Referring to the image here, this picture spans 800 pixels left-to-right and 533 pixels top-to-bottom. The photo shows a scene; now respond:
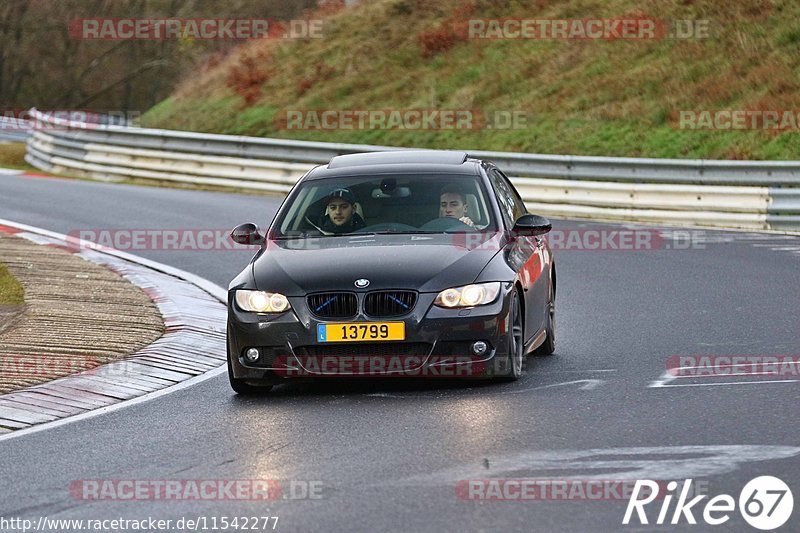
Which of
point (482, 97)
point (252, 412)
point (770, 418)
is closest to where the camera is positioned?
point (770, 418)

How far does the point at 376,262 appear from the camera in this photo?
9.57 meters

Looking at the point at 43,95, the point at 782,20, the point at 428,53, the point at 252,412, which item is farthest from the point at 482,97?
the point at 43,95

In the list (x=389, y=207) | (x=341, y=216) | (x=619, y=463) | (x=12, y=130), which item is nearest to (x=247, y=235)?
(x=341, y=216)

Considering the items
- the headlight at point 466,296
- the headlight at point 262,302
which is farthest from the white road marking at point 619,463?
the headlight at point 262,302

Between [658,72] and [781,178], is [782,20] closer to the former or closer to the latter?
[658,72]

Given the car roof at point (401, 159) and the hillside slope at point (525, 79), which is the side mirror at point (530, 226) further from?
the hillside slope at point (525, 79)

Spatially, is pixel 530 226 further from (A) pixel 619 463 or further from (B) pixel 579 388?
(A) pixel 619 463

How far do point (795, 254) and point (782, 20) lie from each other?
1460cm

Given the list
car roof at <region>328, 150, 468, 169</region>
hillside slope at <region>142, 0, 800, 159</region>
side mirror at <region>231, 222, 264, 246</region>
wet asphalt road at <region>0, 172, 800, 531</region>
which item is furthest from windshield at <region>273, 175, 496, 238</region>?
hillside slope at <region>142, 0, 800, 159</region>

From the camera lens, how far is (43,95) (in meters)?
67.7

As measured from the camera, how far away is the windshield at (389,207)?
10.5 m

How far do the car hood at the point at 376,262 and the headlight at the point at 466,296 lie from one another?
44mm

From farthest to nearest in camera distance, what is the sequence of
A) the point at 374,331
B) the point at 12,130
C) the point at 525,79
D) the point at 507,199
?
the point at 12,130 < the point at 525,79 < the point at 507,199 < the point at 374,331

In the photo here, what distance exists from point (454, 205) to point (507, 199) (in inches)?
33.7
